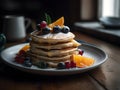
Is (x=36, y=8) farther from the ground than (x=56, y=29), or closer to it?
closer to it

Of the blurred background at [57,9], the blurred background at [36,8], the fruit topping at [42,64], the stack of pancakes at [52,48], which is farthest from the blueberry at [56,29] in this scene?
the blurred background at [36,8]

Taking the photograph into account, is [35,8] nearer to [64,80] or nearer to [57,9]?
[57,9]

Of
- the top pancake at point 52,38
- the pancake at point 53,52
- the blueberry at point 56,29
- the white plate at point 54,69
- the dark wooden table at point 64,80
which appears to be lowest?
the dark wooden table at point 64,80

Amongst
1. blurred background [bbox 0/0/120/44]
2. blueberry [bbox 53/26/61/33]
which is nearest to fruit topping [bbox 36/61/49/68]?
blueberry [bbox 53/26/61/33]

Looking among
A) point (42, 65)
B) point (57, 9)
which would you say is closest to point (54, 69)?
point (42, 65)

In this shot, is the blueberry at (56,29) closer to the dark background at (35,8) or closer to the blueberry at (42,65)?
the blueberry at (42,65)

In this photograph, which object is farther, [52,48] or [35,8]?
[35,8]

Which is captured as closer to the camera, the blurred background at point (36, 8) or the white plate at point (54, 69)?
the white plate at point (54, 69)

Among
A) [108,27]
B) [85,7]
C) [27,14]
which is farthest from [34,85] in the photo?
[27,14]
